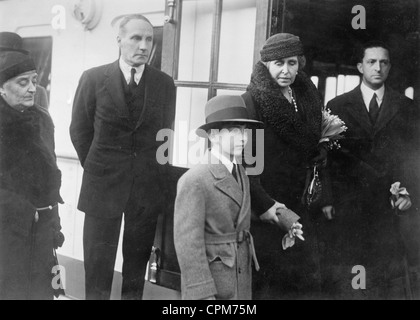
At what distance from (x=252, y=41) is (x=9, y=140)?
1.51 meters

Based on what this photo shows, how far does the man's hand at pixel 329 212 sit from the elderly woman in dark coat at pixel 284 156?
0.14 meters

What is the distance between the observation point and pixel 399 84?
298 cm

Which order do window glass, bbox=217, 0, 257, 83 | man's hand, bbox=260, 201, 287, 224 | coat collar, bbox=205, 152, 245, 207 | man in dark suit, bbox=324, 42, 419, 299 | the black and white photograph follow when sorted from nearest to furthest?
coat collar, bbox=205, 152, 245, 207 < man's hand, bbox=260, 201, 287, 224 < the black and white photograph < window glass, bbox=217, 0, 257, 83 < man in dark suit, bbox=324, 42, 419, 299

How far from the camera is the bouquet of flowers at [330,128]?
2.82m

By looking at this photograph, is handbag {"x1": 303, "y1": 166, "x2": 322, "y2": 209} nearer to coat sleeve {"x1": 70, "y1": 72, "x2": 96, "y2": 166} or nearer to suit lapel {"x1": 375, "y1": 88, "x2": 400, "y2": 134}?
suit lapel {"x1": 375, "y1": 88, "x2": 400, "y2": 134}

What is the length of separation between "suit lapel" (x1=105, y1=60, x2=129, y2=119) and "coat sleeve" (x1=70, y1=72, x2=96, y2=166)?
127 millimetres

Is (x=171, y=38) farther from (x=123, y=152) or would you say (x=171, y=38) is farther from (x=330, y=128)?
(x=330, y=128)

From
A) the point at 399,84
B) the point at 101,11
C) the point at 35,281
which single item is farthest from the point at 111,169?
the point at 399,84

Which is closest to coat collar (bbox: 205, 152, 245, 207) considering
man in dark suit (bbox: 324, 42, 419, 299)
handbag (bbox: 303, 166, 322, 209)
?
handbag (bbox: 303, 166, 322, 209)

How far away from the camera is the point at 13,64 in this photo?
110 inches

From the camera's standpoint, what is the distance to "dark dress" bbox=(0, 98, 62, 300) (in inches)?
110

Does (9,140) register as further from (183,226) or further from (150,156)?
(183,226)

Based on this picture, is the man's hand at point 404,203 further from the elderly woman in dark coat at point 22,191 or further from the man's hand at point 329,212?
the elderly woman in dark coat at point 22,191
